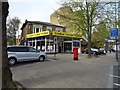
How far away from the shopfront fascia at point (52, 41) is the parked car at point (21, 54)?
7452 mm

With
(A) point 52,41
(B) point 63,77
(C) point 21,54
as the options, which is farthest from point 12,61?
(A) point 52,41

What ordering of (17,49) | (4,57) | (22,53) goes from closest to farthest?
Result: (4,57) → (17,49) → (22,53)

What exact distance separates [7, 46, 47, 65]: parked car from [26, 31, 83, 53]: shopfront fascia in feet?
24.4

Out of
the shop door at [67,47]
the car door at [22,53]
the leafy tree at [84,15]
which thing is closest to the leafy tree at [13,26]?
the shop door at [67,47]

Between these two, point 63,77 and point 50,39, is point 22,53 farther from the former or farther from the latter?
point 50,39

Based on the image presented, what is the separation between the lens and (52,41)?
2033 centimetres

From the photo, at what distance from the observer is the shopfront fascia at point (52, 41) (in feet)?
64.3

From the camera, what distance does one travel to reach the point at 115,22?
490 inches

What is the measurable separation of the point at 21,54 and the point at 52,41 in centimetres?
1102

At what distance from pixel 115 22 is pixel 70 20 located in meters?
5.68

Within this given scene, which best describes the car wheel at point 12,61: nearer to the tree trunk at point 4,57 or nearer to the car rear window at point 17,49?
the car rear window at point 17,49

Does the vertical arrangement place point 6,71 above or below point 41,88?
above

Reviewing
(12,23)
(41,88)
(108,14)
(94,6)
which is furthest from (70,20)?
(12,23)

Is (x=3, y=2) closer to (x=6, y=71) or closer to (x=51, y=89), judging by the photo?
(x=6, y=71)
